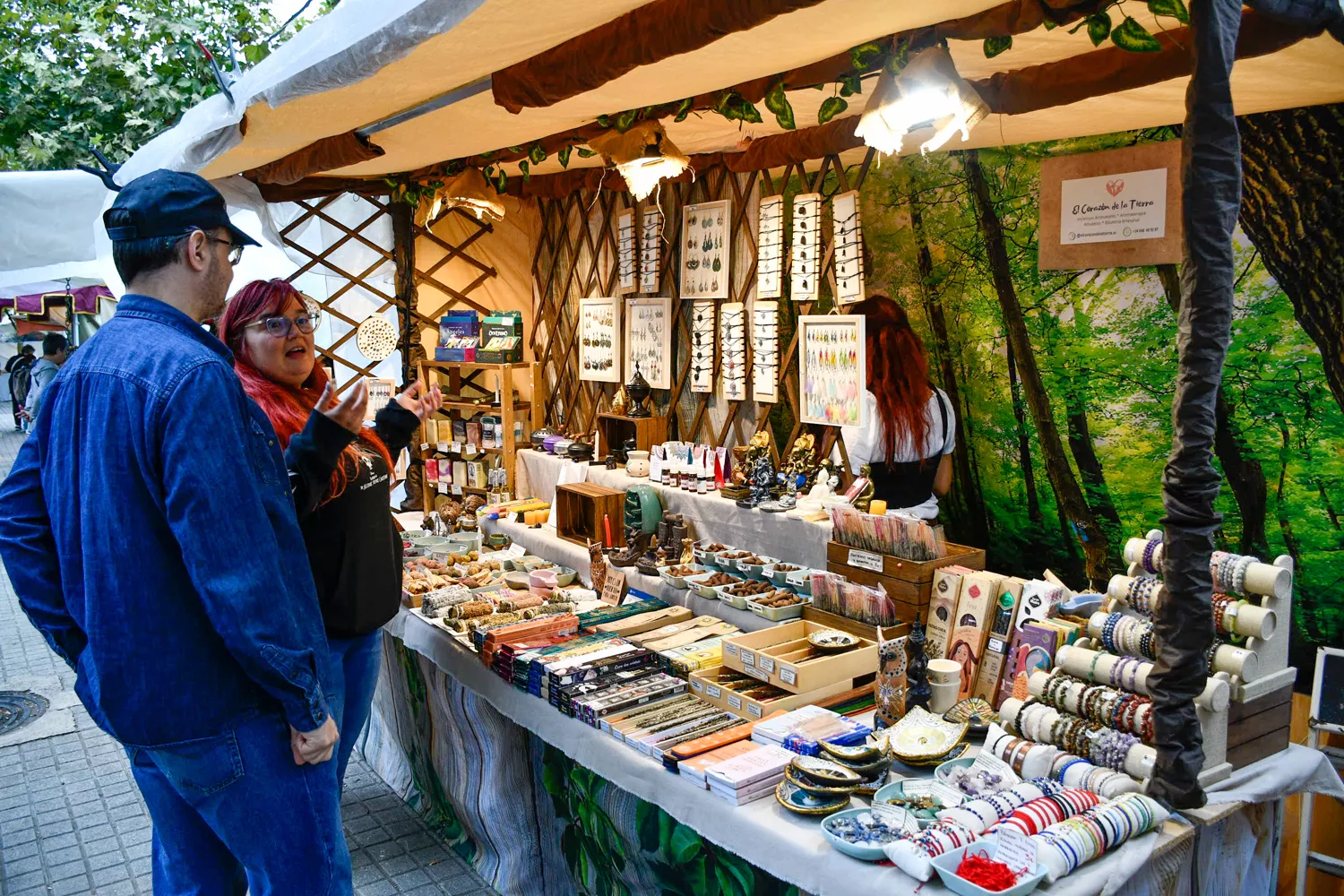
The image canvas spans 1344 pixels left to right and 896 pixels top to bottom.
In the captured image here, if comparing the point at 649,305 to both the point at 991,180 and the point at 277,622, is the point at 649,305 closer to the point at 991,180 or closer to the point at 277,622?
the point at 991,180

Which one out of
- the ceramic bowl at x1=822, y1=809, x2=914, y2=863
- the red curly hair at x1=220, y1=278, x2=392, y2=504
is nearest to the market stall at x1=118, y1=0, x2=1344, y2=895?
the ceramic bowl at x1=822, y1=809, x2=914, y2=863

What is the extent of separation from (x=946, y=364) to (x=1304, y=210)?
4.67 feet

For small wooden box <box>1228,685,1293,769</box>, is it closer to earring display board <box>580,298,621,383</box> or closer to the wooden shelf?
earring display board <box>580,298,621,383</box>

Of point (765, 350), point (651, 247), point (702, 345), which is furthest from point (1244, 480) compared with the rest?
point (651, 247)

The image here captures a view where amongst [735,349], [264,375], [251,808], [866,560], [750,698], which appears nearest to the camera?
[251,808]

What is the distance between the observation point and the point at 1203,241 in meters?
1.63

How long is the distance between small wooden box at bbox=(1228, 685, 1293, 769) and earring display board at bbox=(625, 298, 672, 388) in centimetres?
341

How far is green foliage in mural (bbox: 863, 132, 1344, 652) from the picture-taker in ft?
10.1

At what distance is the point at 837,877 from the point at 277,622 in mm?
1141

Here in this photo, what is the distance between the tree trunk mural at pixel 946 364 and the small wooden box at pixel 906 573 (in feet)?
4.77

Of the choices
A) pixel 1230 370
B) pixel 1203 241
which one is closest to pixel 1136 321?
pixel 1230 370

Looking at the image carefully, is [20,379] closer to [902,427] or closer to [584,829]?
[902,427]

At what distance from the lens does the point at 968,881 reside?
1635 millimetres

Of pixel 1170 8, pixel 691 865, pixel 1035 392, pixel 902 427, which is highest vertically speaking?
pixel 1170 8
